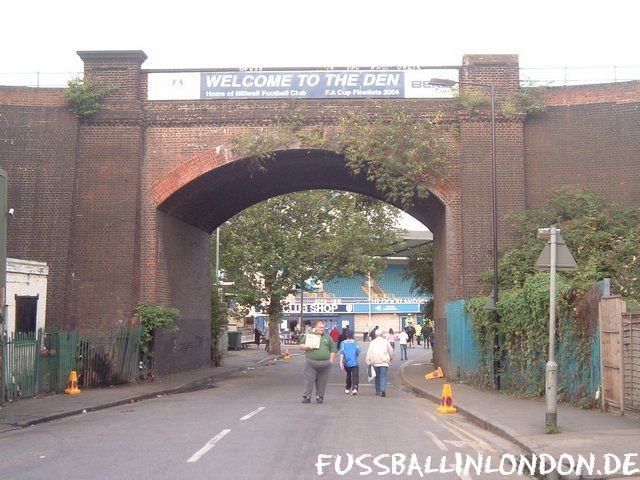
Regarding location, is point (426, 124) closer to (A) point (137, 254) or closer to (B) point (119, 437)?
(A) point (137, 254)

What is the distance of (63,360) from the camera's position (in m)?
20.8

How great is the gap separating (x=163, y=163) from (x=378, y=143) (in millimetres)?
6765

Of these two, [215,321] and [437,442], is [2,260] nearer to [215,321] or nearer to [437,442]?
[437,442]

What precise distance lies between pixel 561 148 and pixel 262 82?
31.1 ft

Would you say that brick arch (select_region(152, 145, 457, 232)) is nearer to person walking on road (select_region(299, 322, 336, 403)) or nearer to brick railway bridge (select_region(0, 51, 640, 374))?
brick railway bridge (select_region(0, 51, 640, 374))

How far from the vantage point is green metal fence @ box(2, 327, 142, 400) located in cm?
1800

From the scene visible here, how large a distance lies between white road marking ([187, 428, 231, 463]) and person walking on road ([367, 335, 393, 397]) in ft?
24.3

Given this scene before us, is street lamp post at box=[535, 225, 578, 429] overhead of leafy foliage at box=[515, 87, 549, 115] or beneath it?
beneath

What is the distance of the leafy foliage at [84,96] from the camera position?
25.1m

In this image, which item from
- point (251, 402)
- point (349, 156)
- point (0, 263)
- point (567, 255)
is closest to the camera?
point (567, 255)

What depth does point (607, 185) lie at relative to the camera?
24688mm

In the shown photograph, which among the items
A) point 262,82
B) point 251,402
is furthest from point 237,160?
point 251,402

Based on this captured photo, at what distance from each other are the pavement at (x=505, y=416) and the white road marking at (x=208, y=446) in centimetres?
416

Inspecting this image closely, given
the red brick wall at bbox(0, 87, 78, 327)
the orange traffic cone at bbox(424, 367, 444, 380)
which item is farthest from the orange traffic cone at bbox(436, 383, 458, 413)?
the red brick wall at bbox(0, 87, 78, 327)
